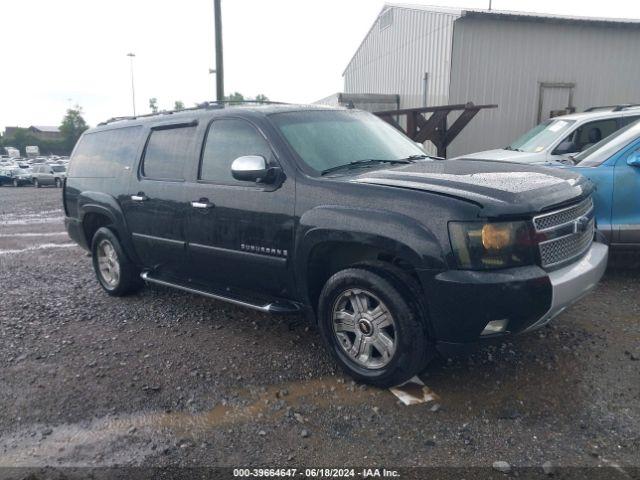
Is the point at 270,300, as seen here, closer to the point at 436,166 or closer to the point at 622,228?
the point at 436,166

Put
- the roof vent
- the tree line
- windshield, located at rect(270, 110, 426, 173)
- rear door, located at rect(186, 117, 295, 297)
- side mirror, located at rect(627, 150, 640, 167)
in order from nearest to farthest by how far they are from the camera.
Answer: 1. rear door, located at rect(186, 117, 295, 297)
2. windshield, located at rect(270, 110, 426, 173)
3. side mirror, located at rect(627, 150, 640, 167)
4. the roof vent
5. the tree line

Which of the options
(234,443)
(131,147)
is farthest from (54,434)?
(131,147)

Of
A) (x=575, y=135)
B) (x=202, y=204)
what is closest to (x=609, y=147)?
(x=575, y=135)

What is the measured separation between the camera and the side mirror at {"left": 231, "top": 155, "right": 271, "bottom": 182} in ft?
12.0

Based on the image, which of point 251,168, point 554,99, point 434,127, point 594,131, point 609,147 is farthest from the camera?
point 554,99

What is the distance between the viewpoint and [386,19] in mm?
18484

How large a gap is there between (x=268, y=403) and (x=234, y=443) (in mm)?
456

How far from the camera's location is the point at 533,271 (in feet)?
9.73

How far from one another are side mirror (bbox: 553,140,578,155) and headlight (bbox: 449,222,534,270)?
5157 mm

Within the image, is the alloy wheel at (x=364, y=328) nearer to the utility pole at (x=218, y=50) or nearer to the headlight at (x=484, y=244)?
the headlight at (x=484, y=244)

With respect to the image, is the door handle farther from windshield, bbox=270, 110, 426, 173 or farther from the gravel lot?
the gravel lot

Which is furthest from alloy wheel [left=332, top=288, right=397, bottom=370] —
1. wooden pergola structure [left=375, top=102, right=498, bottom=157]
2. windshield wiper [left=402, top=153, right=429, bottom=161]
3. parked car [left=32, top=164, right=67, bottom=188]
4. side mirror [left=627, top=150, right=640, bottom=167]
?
parked car [left=32, top=164, right=67, bottom=188]

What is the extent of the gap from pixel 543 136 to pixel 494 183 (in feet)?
17.8

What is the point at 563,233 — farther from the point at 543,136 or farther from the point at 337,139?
the point at 543,136
